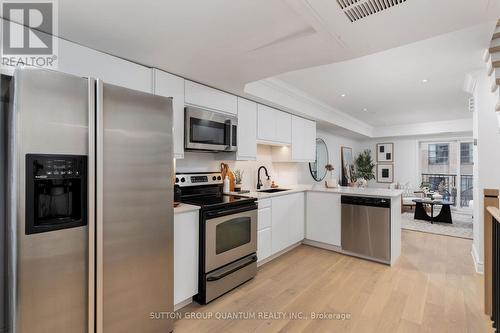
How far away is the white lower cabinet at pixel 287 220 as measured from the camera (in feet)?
11.0

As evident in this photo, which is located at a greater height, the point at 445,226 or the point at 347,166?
the point at 347,166

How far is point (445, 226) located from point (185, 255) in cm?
547

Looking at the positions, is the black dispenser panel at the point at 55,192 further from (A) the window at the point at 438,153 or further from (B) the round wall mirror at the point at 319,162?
(A) the window at the point at 438,153

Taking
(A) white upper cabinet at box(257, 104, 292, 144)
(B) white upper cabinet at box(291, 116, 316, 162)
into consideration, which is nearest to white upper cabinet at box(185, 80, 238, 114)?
(A) white upper cabinet at box(257, 104, 292, 144)

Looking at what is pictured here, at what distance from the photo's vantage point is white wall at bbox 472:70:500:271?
9.69 feet

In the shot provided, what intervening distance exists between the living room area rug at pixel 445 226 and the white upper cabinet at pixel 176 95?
190 inches

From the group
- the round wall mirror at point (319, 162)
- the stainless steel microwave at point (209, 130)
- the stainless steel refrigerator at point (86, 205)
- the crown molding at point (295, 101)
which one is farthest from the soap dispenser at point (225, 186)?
the round wall mirror at point (319, 162)

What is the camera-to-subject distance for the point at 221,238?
2451mm

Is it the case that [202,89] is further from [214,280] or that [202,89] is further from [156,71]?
[214,280]

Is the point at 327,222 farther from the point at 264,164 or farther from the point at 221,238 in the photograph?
the point at 221,238

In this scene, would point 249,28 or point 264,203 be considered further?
point 264,203

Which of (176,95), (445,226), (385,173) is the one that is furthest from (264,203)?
(385,173)

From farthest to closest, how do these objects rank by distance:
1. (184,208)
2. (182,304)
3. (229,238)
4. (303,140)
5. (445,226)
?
(445,226)
(303,140)
(229,238)
(182,304)
(184,208)

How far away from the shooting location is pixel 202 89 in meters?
2.69
